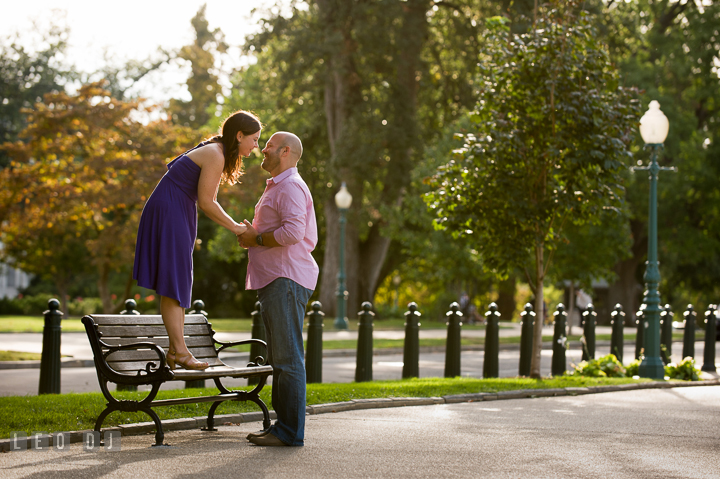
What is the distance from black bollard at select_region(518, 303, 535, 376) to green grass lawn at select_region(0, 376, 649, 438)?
75.2 inches

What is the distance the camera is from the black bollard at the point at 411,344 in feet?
38.5

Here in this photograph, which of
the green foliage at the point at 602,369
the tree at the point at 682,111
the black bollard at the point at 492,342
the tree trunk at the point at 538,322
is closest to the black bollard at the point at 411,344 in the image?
the black bollard at the point at 492,342

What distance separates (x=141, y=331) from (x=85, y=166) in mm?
16840

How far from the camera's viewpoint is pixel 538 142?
11914 millimetres

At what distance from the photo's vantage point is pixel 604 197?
11.8m

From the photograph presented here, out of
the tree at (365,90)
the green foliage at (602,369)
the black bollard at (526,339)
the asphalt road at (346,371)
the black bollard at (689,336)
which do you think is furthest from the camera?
the tree at (365,90)

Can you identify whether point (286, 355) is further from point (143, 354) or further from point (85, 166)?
point (85, 166)

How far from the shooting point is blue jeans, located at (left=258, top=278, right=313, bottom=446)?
5.85 meters

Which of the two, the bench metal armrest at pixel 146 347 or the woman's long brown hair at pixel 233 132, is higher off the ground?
the woman's long brown hair at pixel 233 132

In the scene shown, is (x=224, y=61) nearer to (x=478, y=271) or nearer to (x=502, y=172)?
(x=478, y=271)

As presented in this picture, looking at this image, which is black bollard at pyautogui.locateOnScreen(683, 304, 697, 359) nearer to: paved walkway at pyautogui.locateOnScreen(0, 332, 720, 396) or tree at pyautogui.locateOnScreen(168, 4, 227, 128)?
paved walkway at pyautogui.locateOnScreen(0, 332, 720, 396)

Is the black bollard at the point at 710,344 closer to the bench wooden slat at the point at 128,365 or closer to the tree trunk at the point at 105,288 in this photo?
the bench wooden slat at the point at 128,365

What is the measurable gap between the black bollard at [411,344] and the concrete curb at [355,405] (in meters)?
2.13

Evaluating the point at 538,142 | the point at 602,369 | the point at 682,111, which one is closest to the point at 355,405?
the point at 538,142
